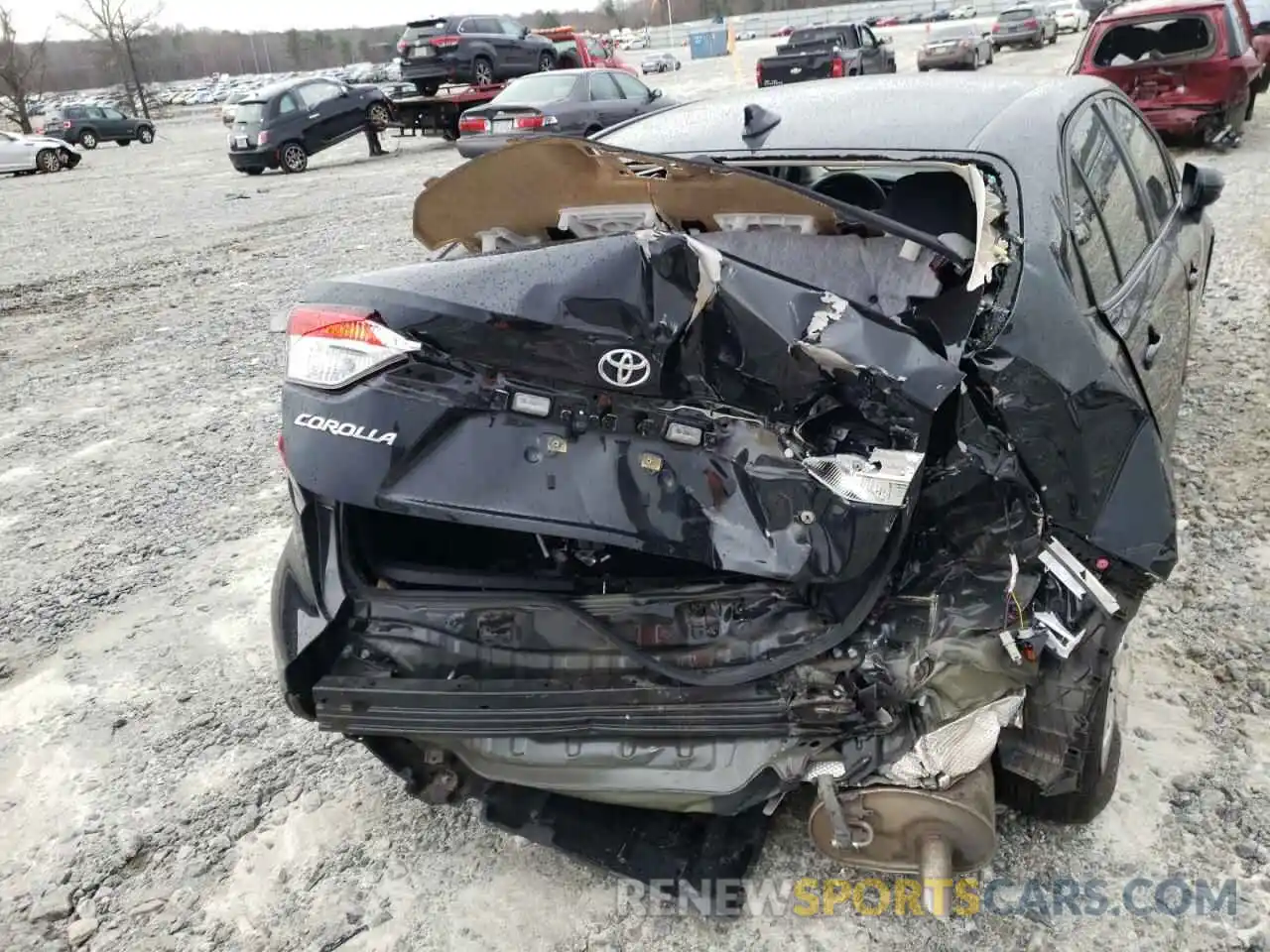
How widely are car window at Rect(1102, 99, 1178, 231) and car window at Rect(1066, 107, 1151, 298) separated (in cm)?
19

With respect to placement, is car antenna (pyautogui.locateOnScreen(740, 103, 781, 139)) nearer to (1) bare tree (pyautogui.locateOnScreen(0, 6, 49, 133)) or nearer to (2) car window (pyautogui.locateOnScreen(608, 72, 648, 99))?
(2) car window (pyautogui.locateOnScreen(608, 72, 648, 99))

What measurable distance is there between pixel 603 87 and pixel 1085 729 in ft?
44.2

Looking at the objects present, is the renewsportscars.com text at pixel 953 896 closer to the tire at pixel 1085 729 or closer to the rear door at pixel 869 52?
the tire at pixel 1085 729

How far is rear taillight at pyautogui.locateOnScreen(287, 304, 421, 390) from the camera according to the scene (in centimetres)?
187

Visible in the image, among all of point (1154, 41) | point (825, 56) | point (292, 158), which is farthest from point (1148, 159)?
point (825, 56)

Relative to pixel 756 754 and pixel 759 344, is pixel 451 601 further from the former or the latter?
pixel 759 344

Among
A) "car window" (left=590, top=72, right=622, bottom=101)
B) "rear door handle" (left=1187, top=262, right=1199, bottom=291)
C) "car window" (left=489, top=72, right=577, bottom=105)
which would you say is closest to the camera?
"rear door handle" (left=1187, top=262, right=1199, bottom=291)

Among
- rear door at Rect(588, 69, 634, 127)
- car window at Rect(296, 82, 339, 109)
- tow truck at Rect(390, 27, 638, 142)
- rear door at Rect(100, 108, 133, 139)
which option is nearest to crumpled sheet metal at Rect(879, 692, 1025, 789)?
rear door at Rect(588, 69, 634, 127)

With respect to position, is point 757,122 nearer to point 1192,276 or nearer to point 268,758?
point 1192,276

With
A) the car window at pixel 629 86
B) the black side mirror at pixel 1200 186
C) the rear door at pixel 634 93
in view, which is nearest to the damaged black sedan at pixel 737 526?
the black side mirror at pixel 1200 186

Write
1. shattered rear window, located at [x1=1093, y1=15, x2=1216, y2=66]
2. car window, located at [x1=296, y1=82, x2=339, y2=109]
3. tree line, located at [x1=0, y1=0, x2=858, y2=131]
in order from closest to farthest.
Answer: shattered rear window, located at [x1=1093, y1=15, x2=1216, y2=66], car window, located at [x1=296, y1=82, x2=339, y2=109], tree line, located at [x1=0, y1=0, x2=858, y2=131]

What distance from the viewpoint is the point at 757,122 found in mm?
2814

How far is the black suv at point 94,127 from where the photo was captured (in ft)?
93.5

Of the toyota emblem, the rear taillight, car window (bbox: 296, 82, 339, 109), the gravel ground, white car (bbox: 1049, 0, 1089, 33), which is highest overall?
white car (bbox: 1049, 0, 1089, 33)
